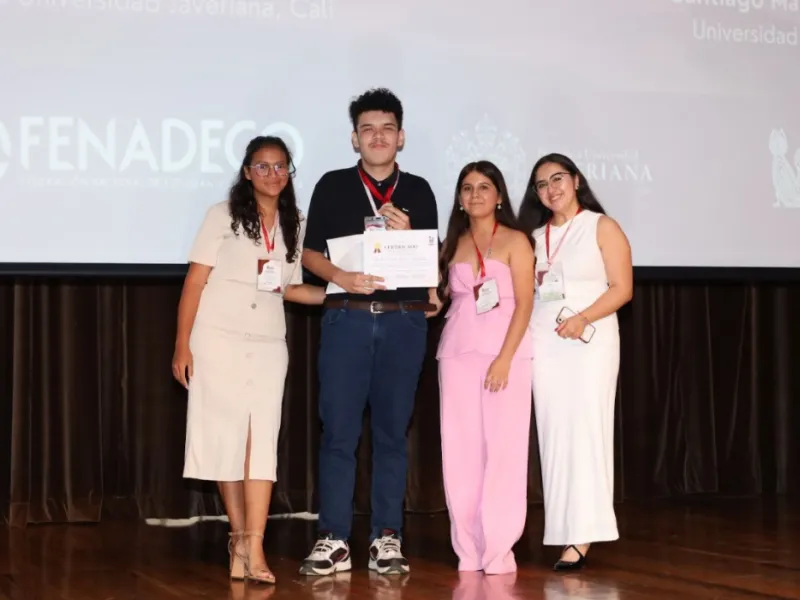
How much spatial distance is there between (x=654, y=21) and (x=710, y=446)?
8.09 ft

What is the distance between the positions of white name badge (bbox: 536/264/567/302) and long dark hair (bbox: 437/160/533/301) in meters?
0.13

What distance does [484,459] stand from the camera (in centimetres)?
366

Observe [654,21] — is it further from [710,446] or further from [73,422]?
[73,422]

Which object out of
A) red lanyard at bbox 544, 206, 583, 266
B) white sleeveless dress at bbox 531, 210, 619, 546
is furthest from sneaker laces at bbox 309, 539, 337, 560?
red lanyard at bbox 544, 206, 583, 266

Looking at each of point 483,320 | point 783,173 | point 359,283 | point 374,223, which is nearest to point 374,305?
point 359,283

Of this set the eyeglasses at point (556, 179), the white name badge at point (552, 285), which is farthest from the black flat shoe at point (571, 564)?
the eyeglasses at point (556, 179)

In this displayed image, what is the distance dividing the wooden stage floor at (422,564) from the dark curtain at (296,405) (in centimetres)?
22

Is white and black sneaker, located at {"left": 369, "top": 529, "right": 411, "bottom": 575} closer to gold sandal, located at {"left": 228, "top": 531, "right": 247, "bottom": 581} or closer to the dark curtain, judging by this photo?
gold sandal, located at {"left": 228, "top": 531, "right": 247, "bottom": 581}

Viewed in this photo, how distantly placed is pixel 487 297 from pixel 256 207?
2.71 ft

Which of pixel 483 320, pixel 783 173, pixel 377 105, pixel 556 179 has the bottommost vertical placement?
pixel 483 320

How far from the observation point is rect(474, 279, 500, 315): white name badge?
356 cm

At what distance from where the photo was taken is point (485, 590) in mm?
3293

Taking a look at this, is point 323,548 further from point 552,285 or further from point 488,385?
point 552,285

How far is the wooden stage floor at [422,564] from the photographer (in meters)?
3.29
